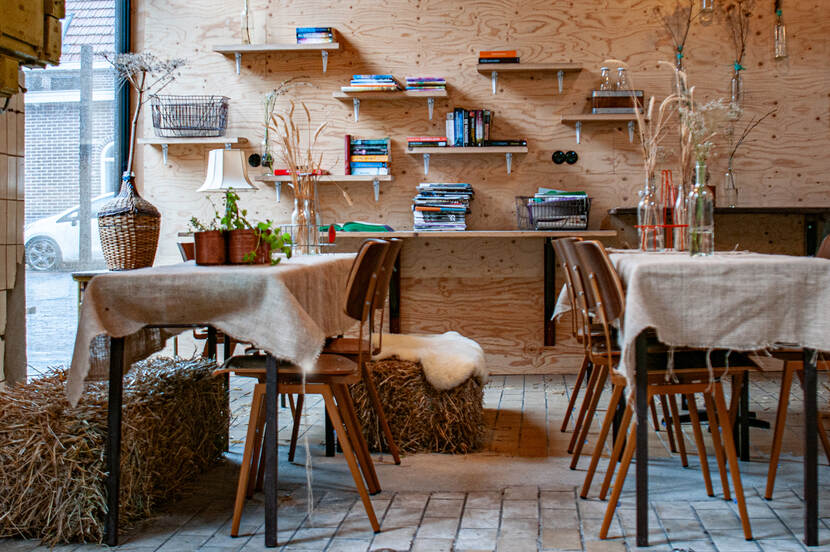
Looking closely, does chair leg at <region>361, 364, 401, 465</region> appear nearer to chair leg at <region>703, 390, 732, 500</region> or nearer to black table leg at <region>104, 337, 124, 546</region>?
black table leg at <region>104, 337, 124, 546</region>

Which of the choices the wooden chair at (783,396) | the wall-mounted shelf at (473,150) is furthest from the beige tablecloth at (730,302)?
the wall-mounted shelf at (473,150)

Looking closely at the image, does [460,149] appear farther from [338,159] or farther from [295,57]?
[295,57]

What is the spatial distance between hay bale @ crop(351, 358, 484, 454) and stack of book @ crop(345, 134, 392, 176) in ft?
7.00

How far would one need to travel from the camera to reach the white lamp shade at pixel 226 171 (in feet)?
13.6

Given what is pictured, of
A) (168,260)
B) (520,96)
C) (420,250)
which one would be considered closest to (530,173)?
(520,96)

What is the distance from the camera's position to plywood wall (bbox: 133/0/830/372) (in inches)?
203

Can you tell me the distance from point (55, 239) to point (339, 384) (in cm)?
303

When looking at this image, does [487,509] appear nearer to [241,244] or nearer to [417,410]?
[417,410]

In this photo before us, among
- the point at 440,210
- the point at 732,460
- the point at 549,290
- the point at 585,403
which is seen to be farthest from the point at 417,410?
the point at 549,290

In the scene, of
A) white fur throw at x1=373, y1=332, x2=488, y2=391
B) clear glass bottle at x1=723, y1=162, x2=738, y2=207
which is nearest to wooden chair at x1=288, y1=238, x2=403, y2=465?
white fur throw at x1=373, y1=332, x2=488, y2=391

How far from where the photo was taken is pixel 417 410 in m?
3.34

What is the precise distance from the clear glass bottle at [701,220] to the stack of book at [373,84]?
105 inches

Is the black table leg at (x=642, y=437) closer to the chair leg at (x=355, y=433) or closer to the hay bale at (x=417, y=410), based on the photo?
the chair leg at (x=355, y=433)

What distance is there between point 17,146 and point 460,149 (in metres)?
2.46
